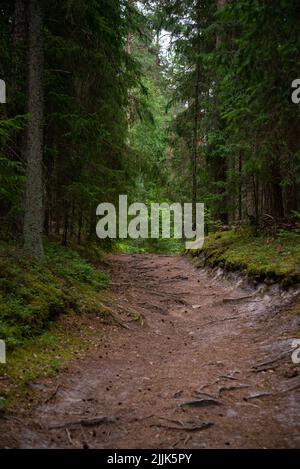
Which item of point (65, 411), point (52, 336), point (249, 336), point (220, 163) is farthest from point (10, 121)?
point (220, 163)

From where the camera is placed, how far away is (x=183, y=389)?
226 inches

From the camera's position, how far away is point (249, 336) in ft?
26.1

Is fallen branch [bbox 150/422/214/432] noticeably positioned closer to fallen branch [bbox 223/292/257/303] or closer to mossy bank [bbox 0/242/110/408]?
mossy bank [bbox 0/242/110/408]

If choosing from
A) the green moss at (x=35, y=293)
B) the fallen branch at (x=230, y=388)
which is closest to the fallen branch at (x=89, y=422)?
the fallen branch at (x=230, y=388)

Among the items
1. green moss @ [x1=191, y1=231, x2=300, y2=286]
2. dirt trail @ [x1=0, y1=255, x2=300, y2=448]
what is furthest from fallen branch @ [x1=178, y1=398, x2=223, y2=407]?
green moss @ [x1=191, y1=231, x2=300, y2=286]

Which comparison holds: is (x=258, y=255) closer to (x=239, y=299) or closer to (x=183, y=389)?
(x=239, y=299)

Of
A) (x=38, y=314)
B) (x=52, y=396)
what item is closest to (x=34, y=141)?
(x=38, y=314)

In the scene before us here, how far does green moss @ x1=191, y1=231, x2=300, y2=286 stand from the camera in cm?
949

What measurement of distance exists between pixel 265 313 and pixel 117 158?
8.56 metres

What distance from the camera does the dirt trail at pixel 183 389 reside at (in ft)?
14.6

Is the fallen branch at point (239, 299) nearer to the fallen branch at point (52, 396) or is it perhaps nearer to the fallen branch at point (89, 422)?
the fallen branch at point (52, 396)

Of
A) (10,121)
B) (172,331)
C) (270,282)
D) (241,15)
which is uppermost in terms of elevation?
(241,15)

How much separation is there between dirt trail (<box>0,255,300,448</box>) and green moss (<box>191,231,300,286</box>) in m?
0.74

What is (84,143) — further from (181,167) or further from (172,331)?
(181,167)
